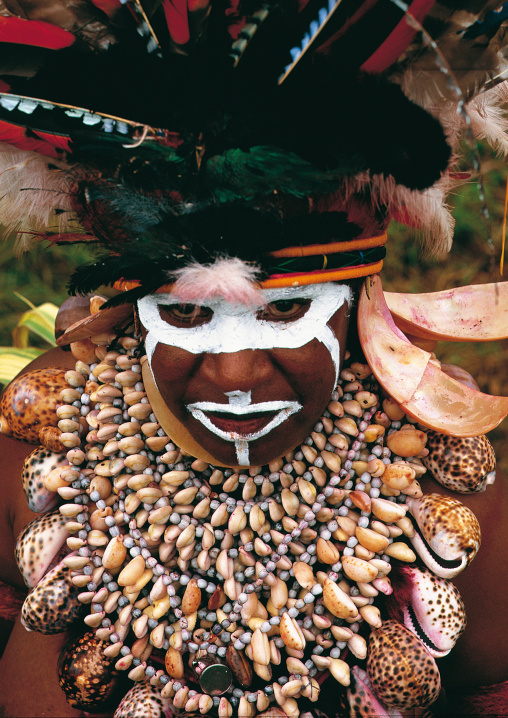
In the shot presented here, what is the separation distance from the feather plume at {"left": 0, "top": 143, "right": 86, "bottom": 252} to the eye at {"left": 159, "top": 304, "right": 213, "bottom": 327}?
28cm

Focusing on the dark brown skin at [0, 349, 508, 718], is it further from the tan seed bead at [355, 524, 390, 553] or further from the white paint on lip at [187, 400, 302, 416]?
the white paint on lip at [187, 400, 302, 416]

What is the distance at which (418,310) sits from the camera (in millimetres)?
1578

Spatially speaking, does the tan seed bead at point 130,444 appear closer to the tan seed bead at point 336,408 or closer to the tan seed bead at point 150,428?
the tan seed bead at point 150,428

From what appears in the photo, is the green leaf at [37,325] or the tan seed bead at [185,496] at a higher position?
the green leaf at [37,325]

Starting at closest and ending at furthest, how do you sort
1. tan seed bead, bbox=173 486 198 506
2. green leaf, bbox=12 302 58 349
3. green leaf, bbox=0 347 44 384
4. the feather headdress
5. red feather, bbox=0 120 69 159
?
1. the feather headdress
2. red feather, bbox=0 120 69 159
3. tan seed bead, bbox=173 486 198 506
4. green leaf, bbox=0 347 44 384
5. green leaf, bbox=12 302 58 349

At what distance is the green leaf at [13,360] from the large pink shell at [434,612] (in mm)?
1832

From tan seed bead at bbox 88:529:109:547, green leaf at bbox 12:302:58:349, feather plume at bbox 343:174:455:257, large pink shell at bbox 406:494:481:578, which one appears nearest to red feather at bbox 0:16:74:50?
feather plume at bbox 343:174:455:257

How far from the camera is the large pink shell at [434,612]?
1.31 meters

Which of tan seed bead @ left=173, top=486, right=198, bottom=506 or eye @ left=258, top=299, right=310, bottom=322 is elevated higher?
eye @ left=258, top=299, right=310, bottom=322

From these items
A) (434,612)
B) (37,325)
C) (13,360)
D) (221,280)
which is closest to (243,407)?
(221,280)

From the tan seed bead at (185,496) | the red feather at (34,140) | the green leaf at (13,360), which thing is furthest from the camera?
the green leaf at (13,360)

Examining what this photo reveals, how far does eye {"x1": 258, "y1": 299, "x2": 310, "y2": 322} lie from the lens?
116cm

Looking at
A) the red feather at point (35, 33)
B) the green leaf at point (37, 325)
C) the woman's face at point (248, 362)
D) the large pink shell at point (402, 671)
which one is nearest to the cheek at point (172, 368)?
the woman's face at point (248, 362)

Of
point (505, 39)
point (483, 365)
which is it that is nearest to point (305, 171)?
point (505, 39)
